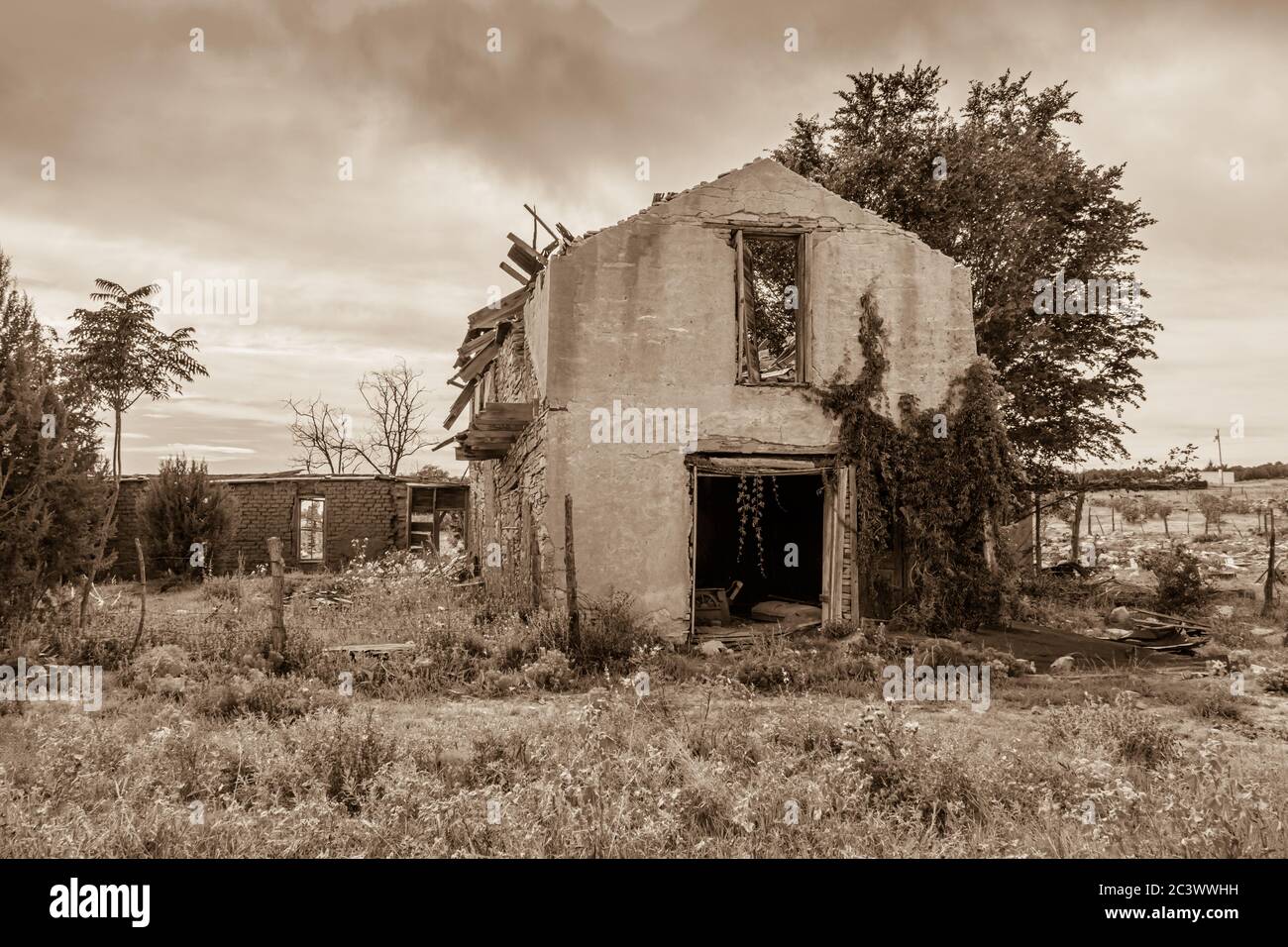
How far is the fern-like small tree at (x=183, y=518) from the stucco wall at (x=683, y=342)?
12810 millimetres

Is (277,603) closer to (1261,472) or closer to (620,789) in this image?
(620,789)

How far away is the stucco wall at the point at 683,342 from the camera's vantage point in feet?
34.4

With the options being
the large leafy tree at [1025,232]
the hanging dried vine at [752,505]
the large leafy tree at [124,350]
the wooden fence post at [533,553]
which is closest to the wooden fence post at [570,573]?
the wooden fence post at [533,553]

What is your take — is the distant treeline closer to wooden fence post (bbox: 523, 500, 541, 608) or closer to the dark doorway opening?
the dark doorway opening

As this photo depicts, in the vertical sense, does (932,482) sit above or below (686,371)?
below

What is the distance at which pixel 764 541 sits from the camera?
1733 centimetres

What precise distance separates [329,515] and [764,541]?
40.9 ft

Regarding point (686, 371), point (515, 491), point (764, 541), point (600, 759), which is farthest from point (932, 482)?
point (600, 759)

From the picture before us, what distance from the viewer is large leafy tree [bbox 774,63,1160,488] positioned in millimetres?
16766
